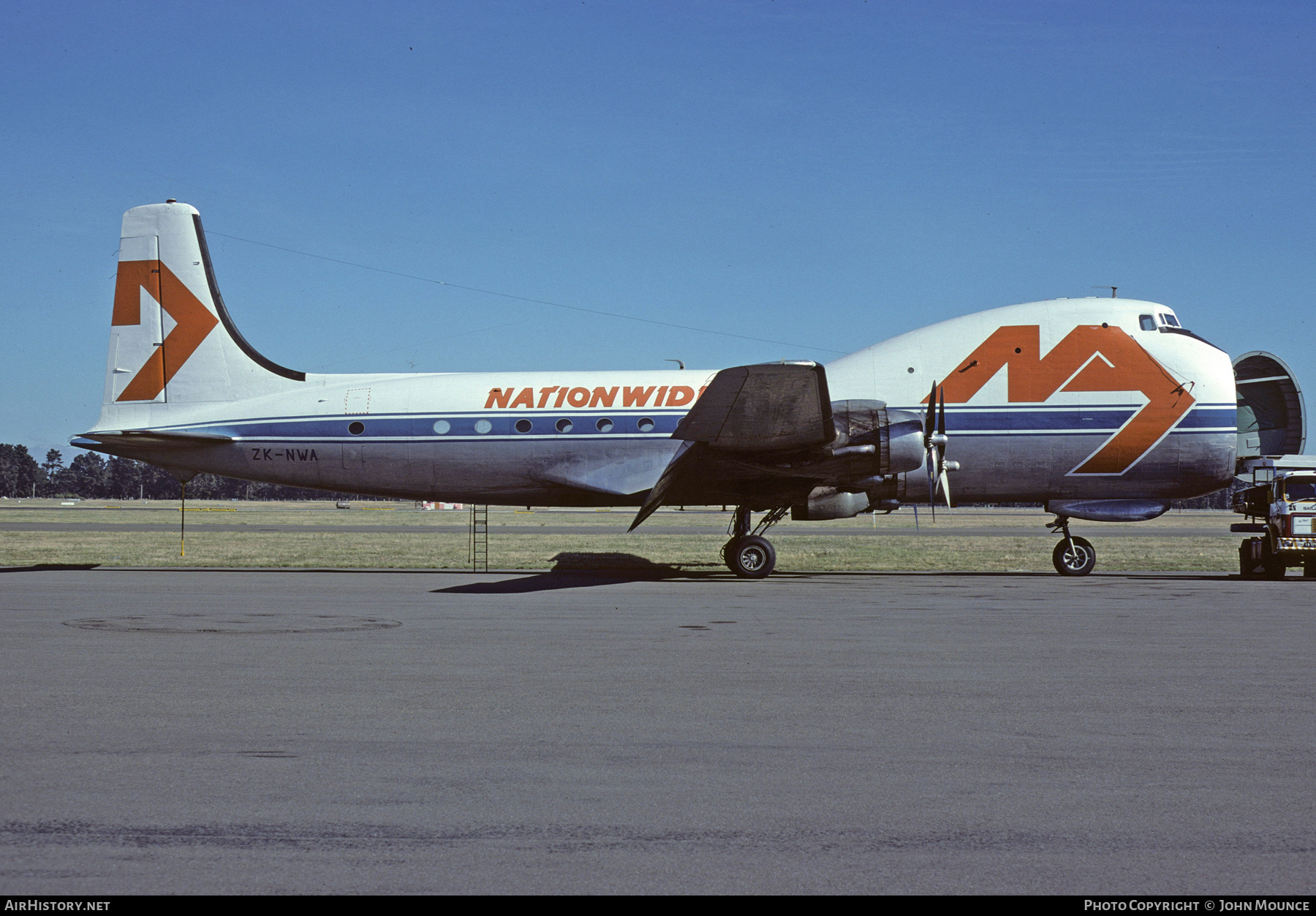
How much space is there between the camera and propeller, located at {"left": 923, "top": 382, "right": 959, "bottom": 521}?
21938 millimetres

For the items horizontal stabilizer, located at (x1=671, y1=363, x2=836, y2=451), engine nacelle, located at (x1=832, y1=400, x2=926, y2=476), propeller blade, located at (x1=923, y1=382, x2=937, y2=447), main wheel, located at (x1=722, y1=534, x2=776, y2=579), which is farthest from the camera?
main wheel, located at (x1=722, y1=534, x2=776, y2=579)

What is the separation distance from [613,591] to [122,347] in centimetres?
1489

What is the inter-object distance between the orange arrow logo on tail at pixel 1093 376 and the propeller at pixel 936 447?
1.45 m

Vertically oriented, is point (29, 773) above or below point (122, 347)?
below

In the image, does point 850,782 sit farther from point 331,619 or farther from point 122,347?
point 122,347

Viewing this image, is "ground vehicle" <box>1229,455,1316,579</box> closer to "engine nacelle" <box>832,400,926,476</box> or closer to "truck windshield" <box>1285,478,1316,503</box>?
"truck windshield" <box>1285,478,1316,503</box>

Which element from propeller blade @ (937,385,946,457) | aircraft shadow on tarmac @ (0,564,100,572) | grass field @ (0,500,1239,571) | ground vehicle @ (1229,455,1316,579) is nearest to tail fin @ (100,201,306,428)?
aircraft shadow on tarmac @ (0,564,100,572)

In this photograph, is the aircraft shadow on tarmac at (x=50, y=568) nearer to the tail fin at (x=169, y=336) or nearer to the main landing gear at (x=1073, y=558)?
the tail fin at (x=169, y=336)

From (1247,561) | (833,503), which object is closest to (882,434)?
(833,503)

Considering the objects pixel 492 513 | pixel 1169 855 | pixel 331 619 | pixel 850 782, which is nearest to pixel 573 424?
pixel 331 619

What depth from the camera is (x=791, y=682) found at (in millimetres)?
9578

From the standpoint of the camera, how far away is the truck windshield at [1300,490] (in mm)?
23328

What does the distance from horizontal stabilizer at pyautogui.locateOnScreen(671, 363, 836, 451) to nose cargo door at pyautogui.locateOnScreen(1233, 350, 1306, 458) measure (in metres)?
14.3

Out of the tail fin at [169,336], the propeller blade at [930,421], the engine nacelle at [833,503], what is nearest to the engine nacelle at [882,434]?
the propeller blade at [930,421]
